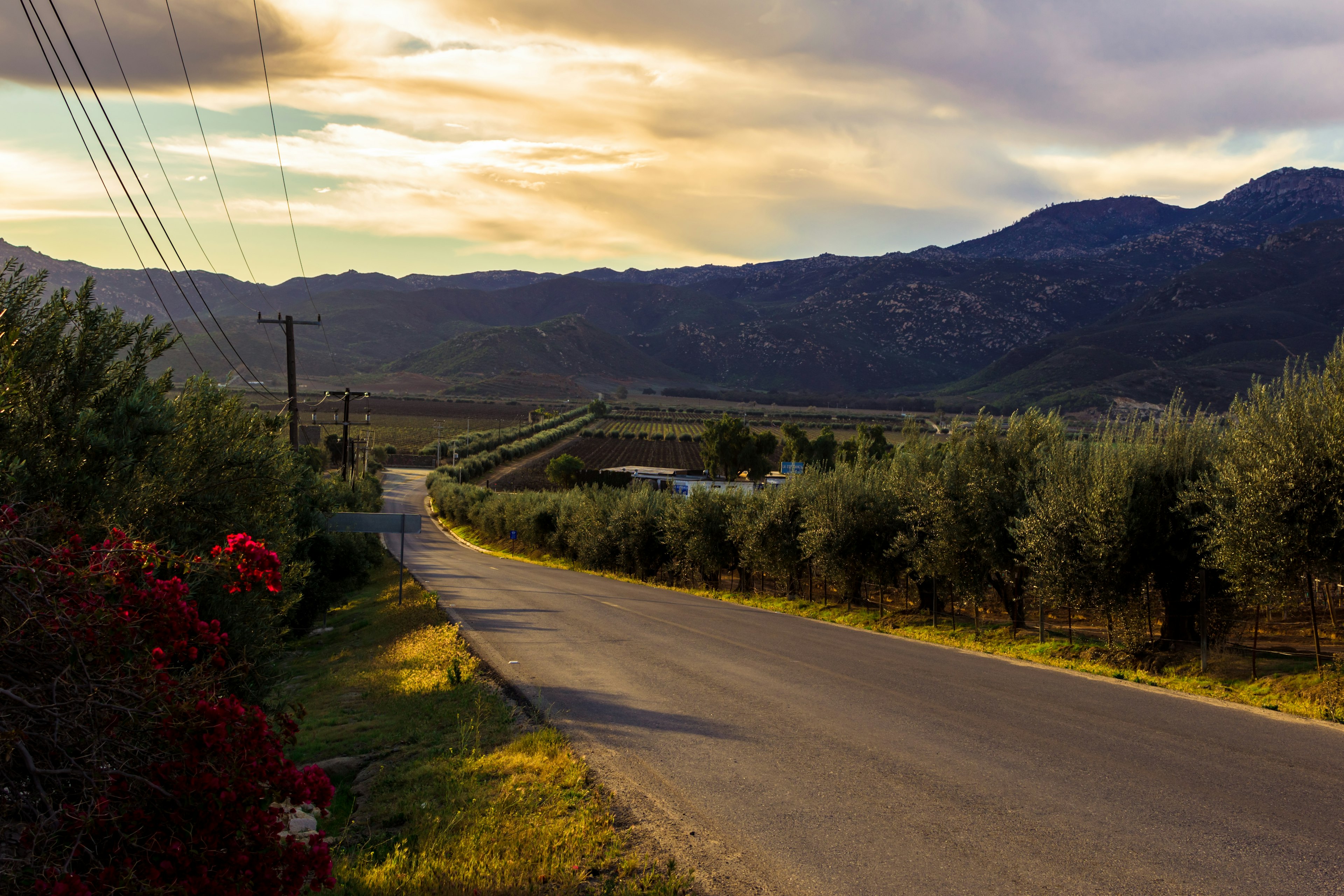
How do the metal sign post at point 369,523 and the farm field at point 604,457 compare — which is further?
the farm field at point 604,457

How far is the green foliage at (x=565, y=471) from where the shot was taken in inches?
3620

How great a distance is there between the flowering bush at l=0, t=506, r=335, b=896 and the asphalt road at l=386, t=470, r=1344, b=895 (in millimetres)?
3753

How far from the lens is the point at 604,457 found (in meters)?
115

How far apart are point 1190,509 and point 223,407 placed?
17.2 meters

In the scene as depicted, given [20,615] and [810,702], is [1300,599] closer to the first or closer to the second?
[810,702]

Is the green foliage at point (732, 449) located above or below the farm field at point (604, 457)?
above

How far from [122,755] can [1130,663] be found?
1713 cm

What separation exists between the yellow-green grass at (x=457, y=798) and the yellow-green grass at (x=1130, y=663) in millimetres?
10595

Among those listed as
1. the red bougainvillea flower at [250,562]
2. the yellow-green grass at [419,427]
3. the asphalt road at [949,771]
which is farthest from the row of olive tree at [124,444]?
the yellow-green grass at [419,427]

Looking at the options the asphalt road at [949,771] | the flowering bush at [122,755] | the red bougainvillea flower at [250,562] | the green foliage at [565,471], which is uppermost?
the red bougainvillea flower at [250,562]

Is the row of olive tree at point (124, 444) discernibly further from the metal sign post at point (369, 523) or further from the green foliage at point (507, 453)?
the green foliage at point (507, 453)

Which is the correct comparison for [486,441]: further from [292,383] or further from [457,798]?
[457,798]

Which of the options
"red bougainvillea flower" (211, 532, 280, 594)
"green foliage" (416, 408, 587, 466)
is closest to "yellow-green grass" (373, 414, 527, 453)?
"green foliage" (416, 408, 587, 466)

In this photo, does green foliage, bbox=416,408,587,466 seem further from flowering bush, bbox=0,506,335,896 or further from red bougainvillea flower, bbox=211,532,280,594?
flowering bush, bbox=0,506,335,896
